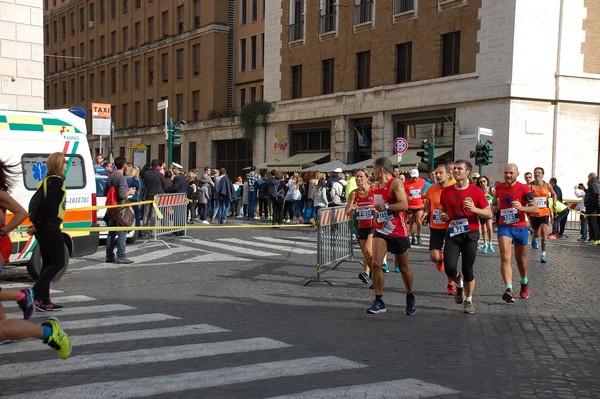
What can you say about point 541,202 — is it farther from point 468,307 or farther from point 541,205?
point 468,307

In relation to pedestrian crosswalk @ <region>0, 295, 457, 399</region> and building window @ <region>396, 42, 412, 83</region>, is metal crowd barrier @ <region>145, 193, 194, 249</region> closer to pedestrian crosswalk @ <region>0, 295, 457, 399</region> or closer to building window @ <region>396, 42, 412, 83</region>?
pedestrian crosswalk @ <region>0, 295, 457, 399</region>

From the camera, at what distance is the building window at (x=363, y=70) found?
34.8 m

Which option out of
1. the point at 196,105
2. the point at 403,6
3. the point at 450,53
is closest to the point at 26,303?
the point at 450,53

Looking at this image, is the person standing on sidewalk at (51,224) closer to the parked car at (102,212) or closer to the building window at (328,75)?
the parked car at (102,212)

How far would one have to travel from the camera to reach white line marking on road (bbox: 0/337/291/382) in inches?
239

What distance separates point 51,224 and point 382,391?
4.90 meters

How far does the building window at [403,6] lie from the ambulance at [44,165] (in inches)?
891

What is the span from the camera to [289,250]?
16547mm

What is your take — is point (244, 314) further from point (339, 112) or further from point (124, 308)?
point (339, 112)

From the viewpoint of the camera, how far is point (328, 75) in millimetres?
37531

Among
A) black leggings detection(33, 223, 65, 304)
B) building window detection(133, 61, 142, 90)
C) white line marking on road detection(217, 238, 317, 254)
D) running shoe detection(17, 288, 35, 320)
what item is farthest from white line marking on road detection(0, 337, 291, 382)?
building window detection(133, 61, 142, 90)

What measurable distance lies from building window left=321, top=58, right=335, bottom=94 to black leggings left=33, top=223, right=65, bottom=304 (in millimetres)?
29556

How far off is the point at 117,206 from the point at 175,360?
7527 millimetres

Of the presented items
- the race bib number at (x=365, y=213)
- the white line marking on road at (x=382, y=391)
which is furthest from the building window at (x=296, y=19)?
the white line marking on road at (x=382, y=391)
